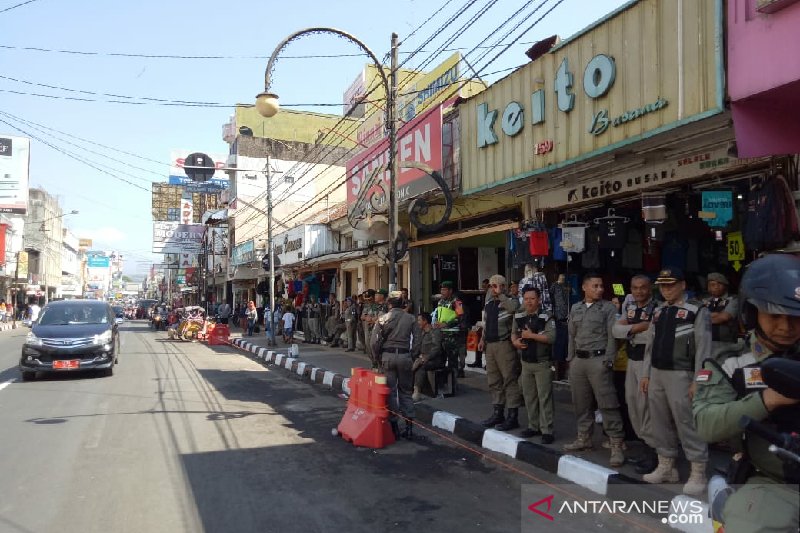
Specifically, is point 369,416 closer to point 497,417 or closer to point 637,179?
point 497,417

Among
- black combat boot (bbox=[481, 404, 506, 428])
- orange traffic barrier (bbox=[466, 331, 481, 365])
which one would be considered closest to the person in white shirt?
orange traffic barrier (bbox=[466, 331, 481, 365])

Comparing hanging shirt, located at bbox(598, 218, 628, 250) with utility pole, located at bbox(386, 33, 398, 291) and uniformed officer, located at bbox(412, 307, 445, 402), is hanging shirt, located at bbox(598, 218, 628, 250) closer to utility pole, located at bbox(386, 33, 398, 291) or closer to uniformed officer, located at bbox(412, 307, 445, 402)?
uniformed officer, located at bbox(412, 307, 445, 402)

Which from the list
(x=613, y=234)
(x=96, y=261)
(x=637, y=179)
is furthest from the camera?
(x=96, y=261)

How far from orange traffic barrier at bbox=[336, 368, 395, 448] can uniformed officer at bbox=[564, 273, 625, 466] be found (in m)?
2.02

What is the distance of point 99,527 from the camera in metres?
4.10

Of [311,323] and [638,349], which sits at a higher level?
[638,349]

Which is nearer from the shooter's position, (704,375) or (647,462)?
(704,375)

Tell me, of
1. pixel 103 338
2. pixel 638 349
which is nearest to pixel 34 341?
pixel 103 338

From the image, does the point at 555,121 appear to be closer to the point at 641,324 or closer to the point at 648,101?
the point at 648,101

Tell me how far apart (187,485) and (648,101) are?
5951mm

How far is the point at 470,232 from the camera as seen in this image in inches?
471

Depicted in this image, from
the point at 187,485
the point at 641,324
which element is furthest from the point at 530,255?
the point at 187,485

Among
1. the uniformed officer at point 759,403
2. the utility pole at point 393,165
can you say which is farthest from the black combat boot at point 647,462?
the utility pole at point 393,165

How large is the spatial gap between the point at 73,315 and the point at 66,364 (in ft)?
5.36
